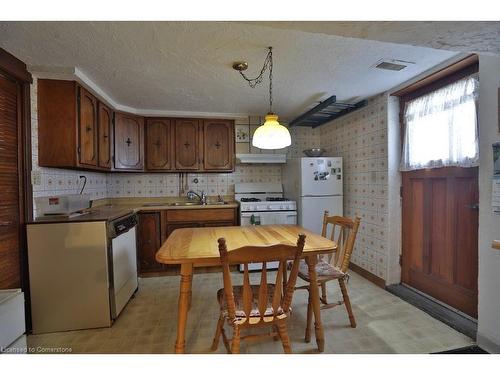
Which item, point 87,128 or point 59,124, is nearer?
point 59,124

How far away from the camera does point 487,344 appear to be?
1661 mm

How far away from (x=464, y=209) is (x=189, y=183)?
10.6ft

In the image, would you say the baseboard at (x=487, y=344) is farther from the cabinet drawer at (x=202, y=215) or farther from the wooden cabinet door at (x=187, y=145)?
the wooden cabinet door at (x=187, y=145)

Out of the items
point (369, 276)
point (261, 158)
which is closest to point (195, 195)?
point (261, 158)

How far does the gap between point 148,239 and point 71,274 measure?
122 cm

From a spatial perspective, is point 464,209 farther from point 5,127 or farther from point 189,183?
point 5,127

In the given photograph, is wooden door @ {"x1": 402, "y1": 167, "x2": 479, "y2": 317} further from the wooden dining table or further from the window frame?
the wooden dining table

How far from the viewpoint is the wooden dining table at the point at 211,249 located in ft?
4.75

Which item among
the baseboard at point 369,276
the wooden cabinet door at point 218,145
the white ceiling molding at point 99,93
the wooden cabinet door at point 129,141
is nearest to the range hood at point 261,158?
the wooden cabinet door at point 218,145

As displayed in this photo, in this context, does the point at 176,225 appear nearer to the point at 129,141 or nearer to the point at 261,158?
the point at 129,141

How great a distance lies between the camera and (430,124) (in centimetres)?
229

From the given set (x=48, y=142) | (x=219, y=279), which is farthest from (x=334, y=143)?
(x=48, y=142)

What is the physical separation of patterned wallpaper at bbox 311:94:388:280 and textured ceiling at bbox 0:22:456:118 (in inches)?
13.9

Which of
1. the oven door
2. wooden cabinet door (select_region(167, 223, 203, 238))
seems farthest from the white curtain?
wooden cabinet door (select_region(167, 223, 203, 238))
